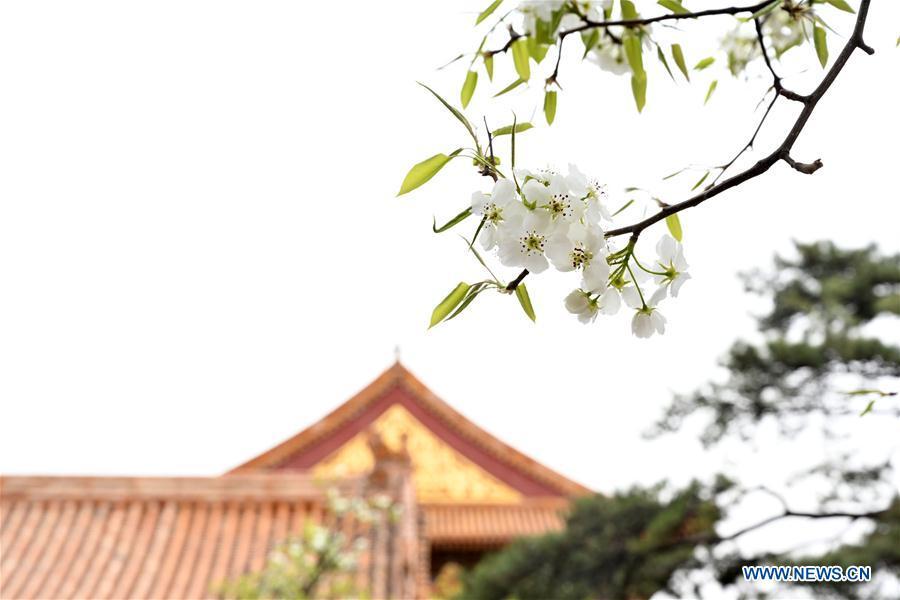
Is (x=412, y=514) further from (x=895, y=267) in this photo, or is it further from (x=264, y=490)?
(x=895, y=267)

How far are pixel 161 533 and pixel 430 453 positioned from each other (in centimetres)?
437

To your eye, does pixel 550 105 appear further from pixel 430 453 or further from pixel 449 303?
pixel 430 453

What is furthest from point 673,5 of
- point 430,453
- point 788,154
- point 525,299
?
point 430,453

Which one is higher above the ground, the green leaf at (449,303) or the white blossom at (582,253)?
the white blossom at (582,253)

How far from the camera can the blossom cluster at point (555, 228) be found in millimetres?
612

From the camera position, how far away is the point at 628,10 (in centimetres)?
65

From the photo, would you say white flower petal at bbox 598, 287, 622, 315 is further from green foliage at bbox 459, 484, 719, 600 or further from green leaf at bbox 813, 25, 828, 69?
green foliage at bbox 459, 484, 719, 600

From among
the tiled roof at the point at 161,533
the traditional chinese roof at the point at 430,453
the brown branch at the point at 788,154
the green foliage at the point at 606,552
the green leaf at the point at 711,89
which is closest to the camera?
the brown branch at the point at 788,154

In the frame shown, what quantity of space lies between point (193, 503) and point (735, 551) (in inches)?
85.8

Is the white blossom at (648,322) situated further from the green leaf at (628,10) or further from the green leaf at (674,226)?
the green leaf at (628,10)

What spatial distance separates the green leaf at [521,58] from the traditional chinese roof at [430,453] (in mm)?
6830

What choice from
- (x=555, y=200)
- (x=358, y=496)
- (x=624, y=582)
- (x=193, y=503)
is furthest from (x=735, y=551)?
(x=555, y=200)

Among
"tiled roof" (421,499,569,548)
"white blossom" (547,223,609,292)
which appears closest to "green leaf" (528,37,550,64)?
"white blossom" (547,223,609,292)

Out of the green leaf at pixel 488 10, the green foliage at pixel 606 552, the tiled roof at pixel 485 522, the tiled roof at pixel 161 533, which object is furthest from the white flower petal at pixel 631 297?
the tiled roof at pixel 485 522
